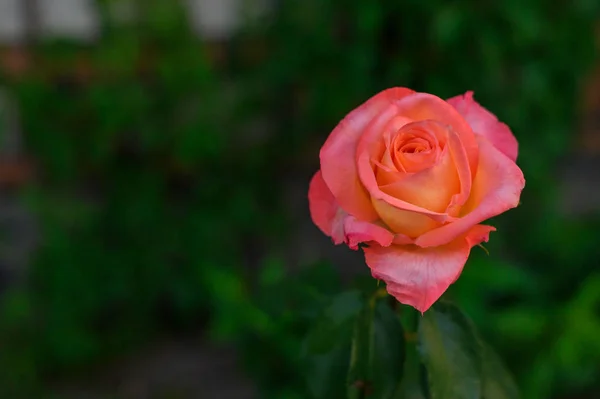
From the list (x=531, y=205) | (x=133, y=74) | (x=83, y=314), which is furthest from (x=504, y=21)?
(x=83, y=314)

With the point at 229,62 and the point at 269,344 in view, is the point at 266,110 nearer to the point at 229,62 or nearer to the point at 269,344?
the point at 229,62

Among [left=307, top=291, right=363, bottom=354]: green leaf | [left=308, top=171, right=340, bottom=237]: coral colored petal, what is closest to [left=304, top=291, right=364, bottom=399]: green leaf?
[left=307, top=291, right=363, bottom=354]: green leaf

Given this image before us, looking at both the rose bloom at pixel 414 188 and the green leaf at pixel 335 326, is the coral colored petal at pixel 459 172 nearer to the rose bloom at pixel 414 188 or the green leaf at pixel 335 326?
the rose bloom at pixel 414 188

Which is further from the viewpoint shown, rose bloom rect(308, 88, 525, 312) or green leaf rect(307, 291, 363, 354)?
green leaf rect(307, 291, 363, 354)

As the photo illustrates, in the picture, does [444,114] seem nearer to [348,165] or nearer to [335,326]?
[348,165]

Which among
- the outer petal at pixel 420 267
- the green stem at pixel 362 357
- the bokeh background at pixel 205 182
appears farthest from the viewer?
the bokeh background at pixel 205 182

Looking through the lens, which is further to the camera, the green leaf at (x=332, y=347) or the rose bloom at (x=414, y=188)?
the green leaf at (x=332, y=347)

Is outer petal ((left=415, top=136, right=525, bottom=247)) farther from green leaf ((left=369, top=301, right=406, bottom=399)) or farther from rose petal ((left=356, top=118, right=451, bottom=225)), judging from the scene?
green leaf ((left=369, top=301, right=406, bottom=399))

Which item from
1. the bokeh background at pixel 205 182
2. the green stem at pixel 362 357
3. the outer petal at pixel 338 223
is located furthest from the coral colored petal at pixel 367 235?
the bokeh background at pixel 205 182
